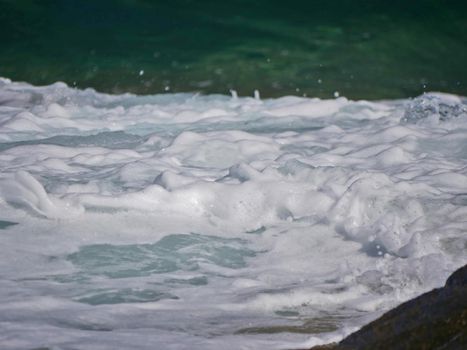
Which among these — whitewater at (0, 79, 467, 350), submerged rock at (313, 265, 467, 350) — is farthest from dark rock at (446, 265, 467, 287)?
whitewater at (0, 79, 467, 350)

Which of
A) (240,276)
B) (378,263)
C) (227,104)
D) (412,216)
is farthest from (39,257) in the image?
(227,104)

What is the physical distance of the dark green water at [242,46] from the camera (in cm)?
1089

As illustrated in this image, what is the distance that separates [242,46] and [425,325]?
9.90 metres

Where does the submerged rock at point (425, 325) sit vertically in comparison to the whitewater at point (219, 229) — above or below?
above


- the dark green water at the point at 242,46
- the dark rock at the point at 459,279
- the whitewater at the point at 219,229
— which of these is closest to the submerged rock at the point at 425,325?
the dark rock at the point at 459,279

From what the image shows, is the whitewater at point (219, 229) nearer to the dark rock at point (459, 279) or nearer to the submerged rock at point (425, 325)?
the submerged rock at point (425, 325)

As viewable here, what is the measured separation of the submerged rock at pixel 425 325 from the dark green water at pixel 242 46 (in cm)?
787

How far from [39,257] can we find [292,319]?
1.54 metres

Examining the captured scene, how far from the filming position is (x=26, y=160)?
6.32m

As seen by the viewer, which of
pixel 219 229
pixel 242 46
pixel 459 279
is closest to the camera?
pixel 459 279

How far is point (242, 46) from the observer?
11.9 metres

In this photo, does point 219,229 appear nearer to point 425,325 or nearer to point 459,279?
point 459,279

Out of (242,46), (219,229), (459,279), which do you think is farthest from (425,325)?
(242,46)

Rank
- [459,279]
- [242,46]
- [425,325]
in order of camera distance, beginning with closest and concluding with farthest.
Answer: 1. [425,325]
2. [459,279]
3. [242,46]
